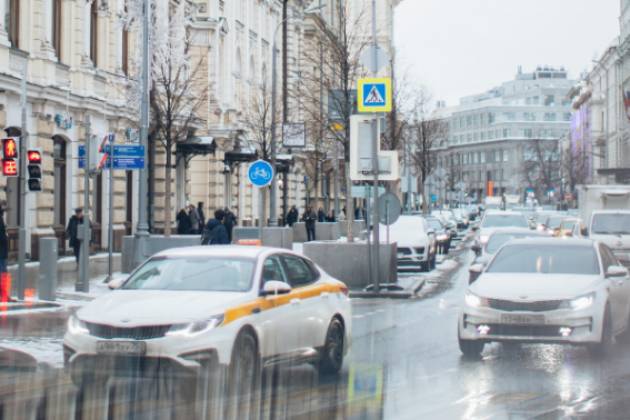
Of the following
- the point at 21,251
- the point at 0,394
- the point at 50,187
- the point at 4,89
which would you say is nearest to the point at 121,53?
the point at 50,187

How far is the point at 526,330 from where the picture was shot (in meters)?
13.8

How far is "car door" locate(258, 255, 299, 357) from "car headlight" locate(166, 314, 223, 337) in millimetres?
784

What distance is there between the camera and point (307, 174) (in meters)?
66.3

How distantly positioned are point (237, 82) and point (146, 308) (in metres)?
45.9

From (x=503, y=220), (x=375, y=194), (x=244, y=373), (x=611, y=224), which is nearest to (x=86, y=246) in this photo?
(x=375, y=194)

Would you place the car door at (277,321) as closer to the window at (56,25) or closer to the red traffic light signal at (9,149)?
the red traffic light signal at (9,149)

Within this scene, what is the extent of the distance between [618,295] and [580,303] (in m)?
1.50

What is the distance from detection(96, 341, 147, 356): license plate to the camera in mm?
10461

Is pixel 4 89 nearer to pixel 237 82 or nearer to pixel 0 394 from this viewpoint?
pixel 0 394

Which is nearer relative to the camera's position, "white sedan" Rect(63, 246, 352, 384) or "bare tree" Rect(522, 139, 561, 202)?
"white sedan" Rect(63, 246, 352, 384)

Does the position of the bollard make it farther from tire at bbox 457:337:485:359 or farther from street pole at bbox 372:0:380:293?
tire at bbox 457:337:485:359

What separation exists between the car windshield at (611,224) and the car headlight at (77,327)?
2438 centimetres

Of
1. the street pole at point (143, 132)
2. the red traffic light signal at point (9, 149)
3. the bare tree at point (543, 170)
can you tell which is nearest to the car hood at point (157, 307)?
the red traffic light signal at point (9, 149)

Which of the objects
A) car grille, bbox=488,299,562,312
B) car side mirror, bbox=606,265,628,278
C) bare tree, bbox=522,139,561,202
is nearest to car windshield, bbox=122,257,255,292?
car grille, bbox=488,299,562,312
